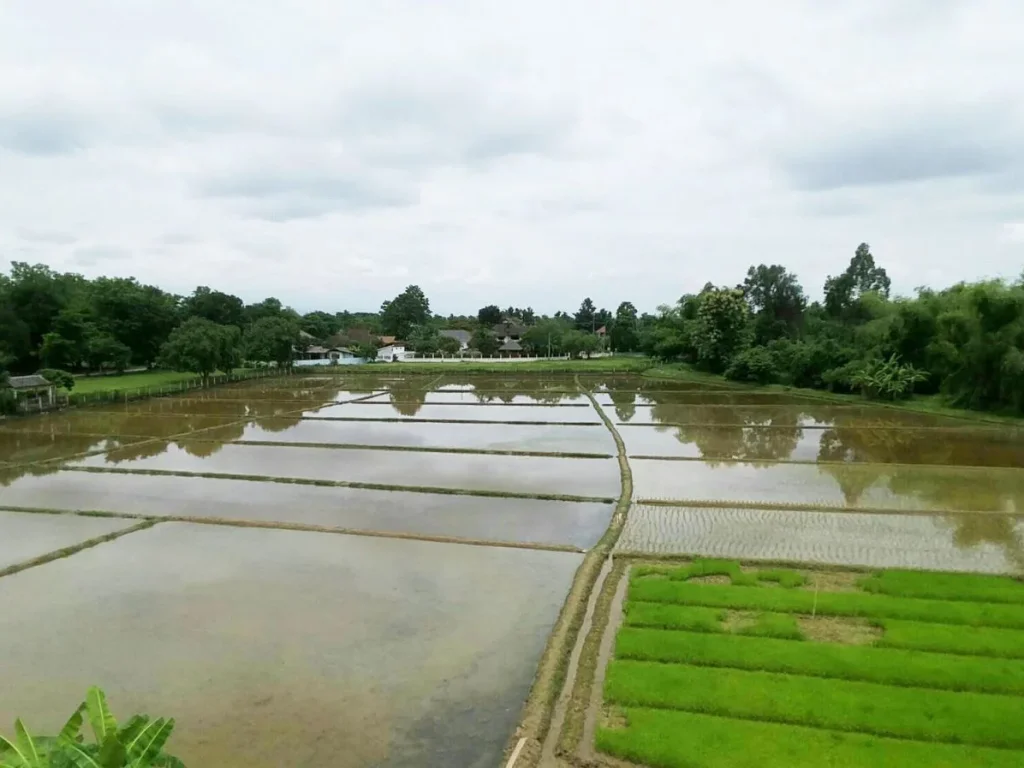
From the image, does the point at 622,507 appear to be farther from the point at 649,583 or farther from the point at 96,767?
the point at 96,767

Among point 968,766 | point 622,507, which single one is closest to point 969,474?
point 622,507

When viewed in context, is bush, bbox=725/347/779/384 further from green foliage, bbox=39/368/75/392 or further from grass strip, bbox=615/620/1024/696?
green foliage, bbox=39/368/75/392

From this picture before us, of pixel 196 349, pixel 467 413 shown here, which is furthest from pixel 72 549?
pixel 196 349

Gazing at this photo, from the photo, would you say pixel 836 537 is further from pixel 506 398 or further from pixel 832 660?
pixel 506 398

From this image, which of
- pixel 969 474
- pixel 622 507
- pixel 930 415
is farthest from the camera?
pixel 930 415

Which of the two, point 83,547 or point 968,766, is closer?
point 968,766

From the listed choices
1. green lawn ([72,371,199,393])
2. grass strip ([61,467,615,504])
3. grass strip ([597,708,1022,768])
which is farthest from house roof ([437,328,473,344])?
grass strip ([597,708,1022,768])

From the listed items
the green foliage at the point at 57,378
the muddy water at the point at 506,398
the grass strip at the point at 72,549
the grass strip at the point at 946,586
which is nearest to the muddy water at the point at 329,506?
the grass strip at the point at 72,549
